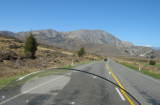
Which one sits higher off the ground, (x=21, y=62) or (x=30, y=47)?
(x=30, y=47)

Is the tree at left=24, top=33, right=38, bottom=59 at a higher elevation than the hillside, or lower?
higher

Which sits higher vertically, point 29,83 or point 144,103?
point 29,83

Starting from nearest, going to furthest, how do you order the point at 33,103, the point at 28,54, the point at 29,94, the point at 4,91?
the point at 33,103 < the point at 4,91 < the point at 29,94 < the point at 28,54

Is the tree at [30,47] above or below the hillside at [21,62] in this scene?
above

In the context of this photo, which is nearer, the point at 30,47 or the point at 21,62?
the point at 21,62

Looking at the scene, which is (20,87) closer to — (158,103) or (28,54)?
(158,103)

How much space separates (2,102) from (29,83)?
0.83 metres

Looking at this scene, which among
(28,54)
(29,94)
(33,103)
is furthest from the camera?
(28,54)

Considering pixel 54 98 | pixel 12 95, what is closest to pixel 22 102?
pixel 12 95

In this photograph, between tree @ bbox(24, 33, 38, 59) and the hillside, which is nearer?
Result: the hillside

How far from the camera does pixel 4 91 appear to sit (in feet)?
17.9

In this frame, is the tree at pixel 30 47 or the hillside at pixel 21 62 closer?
the hillside at pixel 21 62

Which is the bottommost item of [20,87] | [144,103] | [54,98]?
[144,103]

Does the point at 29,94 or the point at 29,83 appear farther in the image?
the point at 29,94
